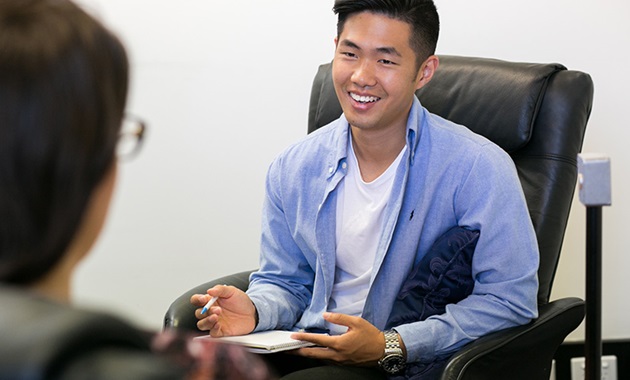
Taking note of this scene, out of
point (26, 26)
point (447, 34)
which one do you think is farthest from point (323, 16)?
point (26, 26)

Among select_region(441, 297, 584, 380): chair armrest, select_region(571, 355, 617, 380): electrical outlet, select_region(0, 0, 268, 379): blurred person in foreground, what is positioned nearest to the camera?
select_region(0, 0, 268, 379): blurred person in foreground

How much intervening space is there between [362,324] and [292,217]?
14.8 inches

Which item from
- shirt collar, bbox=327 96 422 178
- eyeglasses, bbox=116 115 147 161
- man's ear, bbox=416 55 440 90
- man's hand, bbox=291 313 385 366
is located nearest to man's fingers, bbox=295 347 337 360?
man's hand, bbox=291 313 385 366

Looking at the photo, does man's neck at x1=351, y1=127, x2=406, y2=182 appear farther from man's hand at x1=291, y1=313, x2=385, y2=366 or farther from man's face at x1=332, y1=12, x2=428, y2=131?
man's hand at x1=291, y1=313, x2=385, y2=366

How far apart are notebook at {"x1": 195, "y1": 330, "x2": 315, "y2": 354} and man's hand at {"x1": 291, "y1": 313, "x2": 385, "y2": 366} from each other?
0.7 inches

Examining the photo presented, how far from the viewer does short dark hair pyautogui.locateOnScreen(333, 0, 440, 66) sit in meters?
2.09

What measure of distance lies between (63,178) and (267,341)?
1.28 m

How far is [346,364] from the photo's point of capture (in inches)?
→ 76.7

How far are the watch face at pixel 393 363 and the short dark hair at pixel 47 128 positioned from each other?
1.28 metres

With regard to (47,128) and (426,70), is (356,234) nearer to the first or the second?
(426,70)

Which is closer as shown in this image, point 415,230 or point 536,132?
point 415,230

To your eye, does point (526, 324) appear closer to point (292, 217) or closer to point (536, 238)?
point (536, 238)

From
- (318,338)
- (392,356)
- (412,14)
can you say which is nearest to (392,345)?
(392,356)

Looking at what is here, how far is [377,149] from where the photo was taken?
2131mm
